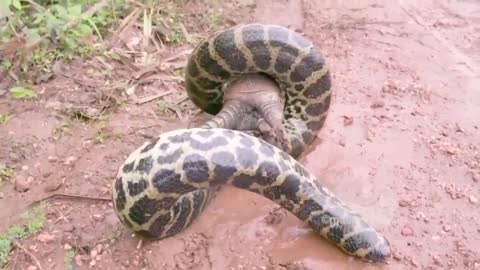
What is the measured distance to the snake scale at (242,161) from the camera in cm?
366

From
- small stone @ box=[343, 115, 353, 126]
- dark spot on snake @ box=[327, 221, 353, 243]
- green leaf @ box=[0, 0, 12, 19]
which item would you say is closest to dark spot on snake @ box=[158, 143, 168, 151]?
dark spot on snake @ box=[327, 221, 353, 243]

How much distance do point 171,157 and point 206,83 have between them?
124 centimetres

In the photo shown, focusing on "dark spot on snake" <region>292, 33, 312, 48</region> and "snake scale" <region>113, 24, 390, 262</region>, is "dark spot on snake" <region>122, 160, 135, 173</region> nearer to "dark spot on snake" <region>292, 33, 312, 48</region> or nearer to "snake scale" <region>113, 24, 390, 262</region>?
"snake scale" <region>113, 24, 390, 262</region>

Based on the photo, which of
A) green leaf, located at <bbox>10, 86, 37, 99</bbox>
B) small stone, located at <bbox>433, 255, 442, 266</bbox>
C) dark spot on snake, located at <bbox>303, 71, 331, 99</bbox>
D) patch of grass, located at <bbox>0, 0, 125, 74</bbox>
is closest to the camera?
small stone, located at <bbox>433, 255, 442, 266</bbox>

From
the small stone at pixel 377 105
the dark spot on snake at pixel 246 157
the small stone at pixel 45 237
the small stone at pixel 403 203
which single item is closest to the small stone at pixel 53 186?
the small stone at pixel 45 237

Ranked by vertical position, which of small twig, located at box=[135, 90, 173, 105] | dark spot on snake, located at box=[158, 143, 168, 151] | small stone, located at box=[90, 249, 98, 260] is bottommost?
small stone, located at box=[90, 249, 98, 260]

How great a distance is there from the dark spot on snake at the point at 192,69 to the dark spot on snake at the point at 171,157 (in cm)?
116

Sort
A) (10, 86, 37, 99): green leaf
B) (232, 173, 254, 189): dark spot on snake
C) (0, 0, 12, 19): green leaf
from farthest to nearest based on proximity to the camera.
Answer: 1. (10, 86, 37, 99): green leaf
2. (0, 0, 12, 19): green leaf
3. (232, 173, 254, 189): dark spot on snake

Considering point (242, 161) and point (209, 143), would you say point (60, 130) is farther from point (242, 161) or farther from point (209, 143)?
point (242, 161)

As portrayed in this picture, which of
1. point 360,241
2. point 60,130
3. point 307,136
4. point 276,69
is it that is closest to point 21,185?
point 60,130

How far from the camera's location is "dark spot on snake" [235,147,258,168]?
3688 millimetres

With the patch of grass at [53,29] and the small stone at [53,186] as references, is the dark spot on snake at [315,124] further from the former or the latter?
the patch of grass at [53,29]

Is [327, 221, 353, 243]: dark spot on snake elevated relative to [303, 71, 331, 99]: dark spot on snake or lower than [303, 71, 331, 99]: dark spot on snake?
lower

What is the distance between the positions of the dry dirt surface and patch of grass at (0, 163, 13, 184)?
61mm
